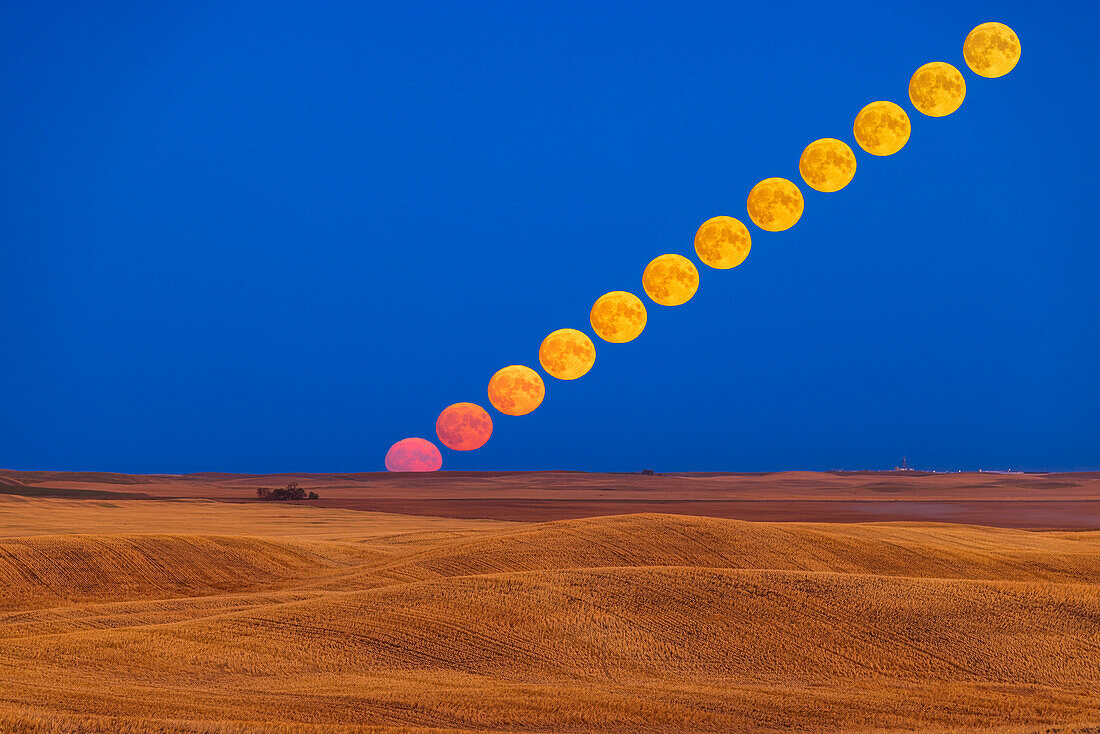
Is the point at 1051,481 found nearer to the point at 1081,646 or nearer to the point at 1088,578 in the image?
the point at 1088,578

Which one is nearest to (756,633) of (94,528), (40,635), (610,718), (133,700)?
(610,718)

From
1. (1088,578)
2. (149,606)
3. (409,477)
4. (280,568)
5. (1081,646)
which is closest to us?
(1081,646)

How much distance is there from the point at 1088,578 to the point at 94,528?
20601 millimetres

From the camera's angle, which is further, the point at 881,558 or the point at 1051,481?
the point at 1051,481

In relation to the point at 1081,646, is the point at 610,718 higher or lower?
lower

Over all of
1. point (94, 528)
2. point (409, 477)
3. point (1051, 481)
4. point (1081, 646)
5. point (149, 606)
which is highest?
point (409, 477)

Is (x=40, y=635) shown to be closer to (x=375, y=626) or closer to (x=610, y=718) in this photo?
(x=375, y=626)

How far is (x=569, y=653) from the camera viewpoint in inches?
326

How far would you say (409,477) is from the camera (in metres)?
81.7

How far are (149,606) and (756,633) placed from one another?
6524 millimetres

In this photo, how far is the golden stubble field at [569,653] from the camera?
631cm

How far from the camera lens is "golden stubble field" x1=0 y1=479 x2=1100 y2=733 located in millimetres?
6312

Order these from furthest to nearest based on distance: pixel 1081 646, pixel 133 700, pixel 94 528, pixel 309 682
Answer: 1. pixel 94 528
2. pixel 1081 646
3. pixel 309 682
4. pixel 133 700

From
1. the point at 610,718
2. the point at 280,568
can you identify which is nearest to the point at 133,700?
the point at 610,718
